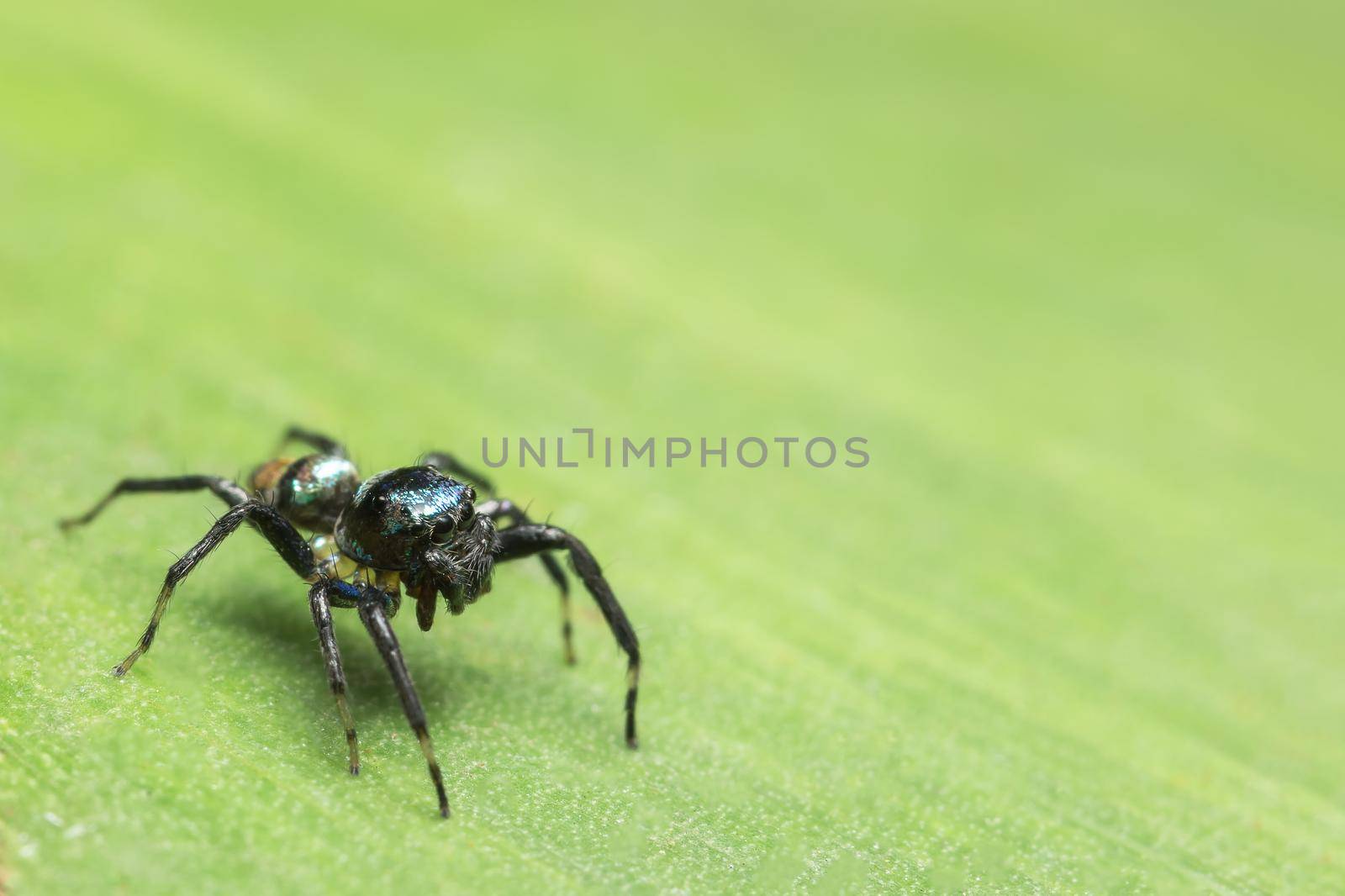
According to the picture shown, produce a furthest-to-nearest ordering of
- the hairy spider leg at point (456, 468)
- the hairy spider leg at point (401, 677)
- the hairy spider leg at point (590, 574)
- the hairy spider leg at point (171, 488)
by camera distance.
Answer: the hairy spider leg at point (456, 468), the hairy spider leg at point (171, 488), the hairy spider leg at point (590, 574), the hairy spider leg at point (401, 677)

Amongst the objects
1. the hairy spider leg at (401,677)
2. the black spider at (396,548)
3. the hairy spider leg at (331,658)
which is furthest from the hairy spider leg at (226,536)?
the hairy spider leg at (401,677)

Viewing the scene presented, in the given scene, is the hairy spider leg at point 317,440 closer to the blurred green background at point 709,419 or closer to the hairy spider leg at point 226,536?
the blurred green background at point 709,419

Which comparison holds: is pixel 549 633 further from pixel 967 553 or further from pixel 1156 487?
pixel 1156 487

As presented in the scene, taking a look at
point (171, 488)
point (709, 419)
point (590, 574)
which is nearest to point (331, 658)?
point (590, 574)

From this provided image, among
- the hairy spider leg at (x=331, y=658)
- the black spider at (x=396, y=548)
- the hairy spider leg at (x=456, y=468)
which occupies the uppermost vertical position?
the hairy spider leg at (x=456, y=468)

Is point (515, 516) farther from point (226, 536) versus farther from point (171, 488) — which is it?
point (171, 488)

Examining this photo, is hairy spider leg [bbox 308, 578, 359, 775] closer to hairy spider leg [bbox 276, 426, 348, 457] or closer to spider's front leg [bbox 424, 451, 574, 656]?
spider's front leg [bbox 424, 451, 574, 656]
